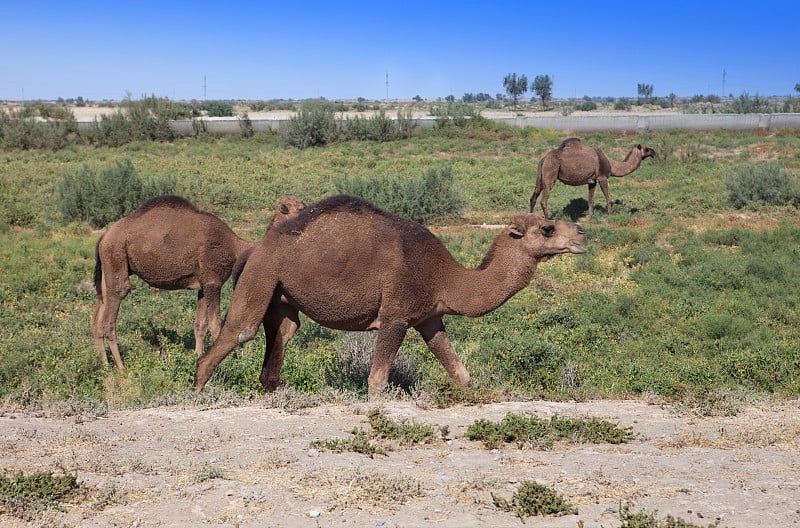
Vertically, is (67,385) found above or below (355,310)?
below

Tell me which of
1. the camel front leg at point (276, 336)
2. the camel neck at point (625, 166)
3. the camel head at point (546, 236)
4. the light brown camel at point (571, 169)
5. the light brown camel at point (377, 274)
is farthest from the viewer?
the camel neck at point (625, 166)

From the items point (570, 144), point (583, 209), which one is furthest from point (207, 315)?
point (583, 209)

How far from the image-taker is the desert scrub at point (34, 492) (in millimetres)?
5668

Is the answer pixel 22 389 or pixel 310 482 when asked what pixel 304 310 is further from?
pixel 22 389

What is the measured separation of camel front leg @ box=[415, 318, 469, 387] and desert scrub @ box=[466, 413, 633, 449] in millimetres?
1265

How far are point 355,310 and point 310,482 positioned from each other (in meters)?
2.38

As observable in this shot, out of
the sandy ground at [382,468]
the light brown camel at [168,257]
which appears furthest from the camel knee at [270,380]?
the light brown camel at [168,257]

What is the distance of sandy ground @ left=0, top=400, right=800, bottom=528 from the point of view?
5.67m

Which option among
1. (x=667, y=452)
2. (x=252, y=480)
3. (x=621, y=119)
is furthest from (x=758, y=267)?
(x=621, y=119)

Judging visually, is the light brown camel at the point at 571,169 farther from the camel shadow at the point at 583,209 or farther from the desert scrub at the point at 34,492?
the desert scrub at the point at 34,492

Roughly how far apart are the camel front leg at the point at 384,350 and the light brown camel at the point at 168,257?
351 cm

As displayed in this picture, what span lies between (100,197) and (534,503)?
19793 mm

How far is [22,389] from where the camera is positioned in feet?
30.0

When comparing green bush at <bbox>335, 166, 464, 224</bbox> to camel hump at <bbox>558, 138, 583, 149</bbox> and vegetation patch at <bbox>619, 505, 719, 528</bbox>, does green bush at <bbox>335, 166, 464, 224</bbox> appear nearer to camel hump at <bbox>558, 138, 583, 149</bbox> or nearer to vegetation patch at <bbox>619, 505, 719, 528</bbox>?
camel hump at <bbox>558, 138, 583, 149</bbox>
